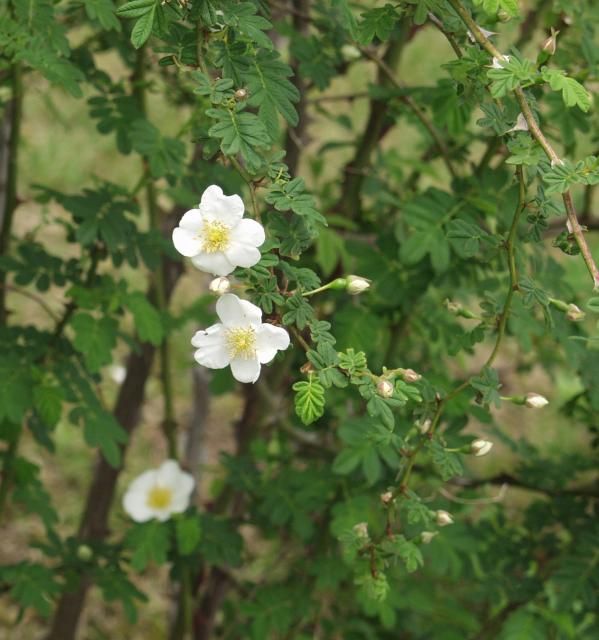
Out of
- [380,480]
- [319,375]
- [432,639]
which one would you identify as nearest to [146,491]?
[380,480]

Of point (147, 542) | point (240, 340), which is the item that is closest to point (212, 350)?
point (240, 340)

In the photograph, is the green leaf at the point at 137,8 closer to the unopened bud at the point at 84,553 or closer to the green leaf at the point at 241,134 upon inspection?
the green leaf at the point at 241,134

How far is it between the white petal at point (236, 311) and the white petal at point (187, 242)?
0.07 meters

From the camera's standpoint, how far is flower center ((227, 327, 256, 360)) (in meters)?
1.24

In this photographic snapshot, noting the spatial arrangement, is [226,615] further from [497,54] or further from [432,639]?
[497,54]

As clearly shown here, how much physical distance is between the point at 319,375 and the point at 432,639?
1613 mm

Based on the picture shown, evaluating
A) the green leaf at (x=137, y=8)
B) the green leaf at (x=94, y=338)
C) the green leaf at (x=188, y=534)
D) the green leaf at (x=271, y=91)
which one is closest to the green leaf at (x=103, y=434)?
the green leaf at (x=94, y=338)

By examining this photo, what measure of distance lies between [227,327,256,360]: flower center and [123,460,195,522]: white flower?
1117mm

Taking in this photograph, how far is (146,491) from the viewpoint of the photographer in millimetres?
2387

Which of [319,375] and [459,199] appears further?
[459,199]

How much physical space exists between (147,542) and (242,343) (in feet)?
3.53

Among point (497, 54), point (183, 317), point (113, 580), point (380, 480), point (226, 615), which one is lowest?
point (226, 615)

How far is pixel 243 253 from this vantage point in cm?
120

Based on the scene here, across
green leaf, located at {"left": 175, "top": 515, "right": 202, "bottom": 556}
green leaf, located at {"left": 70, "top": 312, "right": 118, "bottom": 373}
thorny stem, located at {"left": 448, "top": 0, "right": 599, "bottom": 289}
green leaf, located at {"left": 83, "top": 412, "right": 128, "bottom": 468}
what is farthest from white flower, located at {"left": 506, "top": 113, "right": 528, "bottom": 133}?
green leaf, located at {"left": 175, "top": 515, "right": 202, "bottom": 556}
